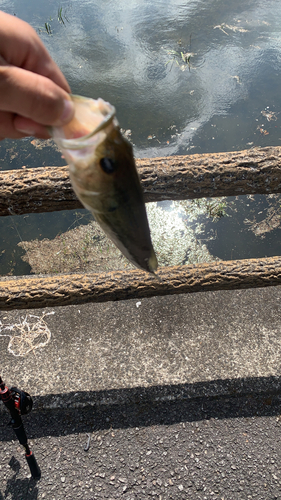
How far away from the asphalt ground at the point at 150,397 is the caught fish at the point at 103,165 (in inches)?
71.3

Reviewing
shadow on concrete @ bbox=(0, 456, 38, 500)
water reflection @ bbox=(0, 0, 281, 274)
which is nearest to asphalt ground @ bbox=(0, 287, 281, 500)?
shadow on concrete @ bbox=(0, 456, 38, 500)

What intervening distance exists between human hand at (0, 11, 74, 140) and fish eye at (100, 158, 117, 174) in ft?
0.55

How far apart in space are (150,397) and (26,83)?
2210 mm

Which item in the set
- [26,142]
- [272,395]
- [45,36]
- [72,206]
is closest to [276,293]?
[272,395]

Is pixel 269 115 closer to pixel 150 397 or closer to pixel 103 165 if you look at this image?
pixel 150 397

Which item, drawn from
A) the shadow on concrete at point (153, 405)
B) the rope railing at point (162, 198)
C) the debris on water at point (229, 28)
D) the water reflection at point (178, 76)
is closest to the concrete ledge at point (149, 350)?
the shadow on concrete at point (153, 405)

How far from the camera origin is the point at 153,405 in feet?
7.66

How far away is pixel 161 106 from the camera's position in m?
5.40

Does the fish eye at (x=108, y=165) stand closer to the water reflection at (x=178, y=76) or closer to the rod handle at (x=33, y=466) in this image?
the rod handle at (x=33, y=466)

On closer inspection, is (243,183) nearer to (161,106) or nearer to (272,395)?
(272,395)

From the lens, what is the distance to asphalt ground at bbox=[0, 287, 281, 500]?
203 centimetres

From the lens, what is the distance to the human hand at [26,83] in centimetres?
74

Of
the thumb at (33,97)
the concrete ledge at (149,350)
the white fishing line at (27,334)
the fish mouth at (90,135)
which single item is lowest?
the concrete ledge at (149,350)

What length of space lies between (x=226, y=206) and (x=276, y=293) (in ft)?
6.12
